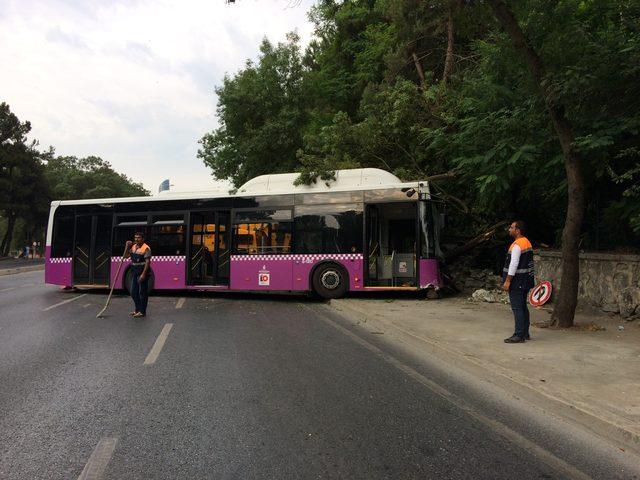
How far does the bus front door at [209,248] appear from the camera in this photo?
13953 millimetres

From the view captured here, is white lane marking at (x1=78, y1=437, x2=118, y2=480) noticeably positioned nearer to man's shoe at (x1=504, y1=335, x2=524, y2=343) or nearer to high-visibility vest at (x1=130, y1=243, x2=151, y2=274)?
man's shoe at (x1=504, y1=335, x2=524, y2=343)

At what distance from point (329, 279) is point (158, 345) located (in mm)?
6125

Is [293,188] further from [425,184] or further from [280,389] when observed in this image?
[280,389]

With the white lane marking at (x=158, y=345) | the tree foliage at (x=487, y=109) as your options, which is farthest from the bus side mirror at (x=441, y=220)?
the white lane marking at (x=158, y=345)

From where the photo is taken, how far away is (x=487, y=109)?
1094 centimetres

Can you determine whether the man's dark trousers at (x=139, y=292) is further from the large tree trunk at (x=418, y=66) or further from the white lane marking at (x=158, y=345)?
the large tree trunk at (x=418, y=66)

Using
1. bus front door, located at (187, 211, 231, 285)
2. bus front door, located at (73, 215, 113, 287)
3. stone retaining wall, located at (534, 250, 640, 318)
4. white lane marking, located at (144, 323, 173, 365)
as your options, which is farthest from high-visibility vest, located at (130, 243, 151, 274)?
stone retaining wall, located at (534, 250, 640, 318)

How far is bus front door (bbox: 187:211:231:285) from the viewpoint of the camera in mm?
13953

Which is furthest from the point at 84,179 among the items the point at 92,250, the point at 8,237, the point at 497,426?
the point at 497,426

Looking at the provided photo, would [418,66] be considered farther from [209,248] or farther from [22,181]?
[22,181]

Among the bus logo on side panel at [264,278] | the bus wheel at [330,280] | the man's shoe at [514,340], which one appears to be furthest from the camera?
the bus logo on side panel at [264,278]

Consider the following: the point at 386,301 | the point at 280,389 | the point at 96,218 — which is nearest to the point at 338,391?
the point at 280,389

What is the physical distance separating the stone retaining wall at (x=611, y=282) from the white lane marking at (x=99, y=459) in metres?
9.14

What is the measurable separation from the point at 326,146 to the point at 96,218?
8.05 metres
